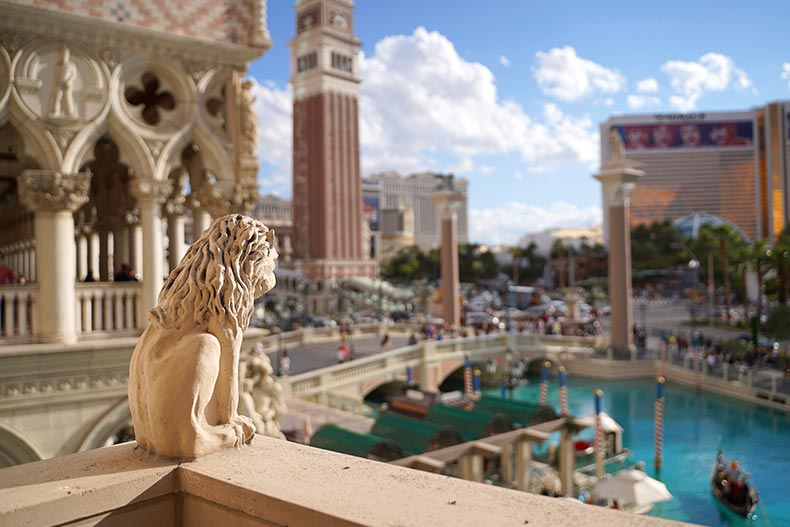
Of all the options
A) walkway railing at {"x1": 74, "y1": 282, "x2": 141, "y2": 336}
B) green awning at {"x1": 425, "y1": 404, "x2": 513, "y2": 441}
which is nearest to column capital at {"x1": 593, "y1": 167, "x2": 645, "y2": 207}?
green awning at {"x1": 425, "y1": 404, "x2": 513, "y2": 441}

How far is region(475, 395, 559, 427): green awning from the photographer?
19.0 m

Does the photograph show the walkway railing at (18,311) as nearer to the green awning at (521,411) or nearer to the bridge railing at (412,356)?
the green awning at (521,411)

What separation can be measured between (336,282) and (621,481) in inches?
2273

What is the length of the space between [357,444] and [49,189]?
8923mm

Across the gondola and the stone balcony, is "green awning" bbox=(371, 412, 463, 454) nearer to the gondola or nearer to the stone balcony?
the gondola

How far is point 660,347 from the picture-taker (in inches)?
1549

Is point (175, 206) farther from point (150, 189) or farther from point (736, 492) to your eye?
point (736, 492)

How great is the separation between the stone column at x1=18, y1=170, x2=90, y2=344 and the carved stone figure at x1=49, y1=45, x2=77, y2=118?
86 cm

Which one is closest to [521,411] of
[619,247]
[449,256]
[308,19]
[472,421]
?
[472,421]

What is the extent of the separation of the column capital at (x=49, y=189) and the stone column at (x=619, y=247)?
1289 inches

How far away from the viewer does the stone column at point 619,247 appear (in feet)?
123

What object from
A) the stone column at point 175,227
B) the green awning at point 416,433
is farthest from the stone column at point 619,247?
the stone column at point 175,227

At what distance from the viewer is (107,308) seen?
1000cm

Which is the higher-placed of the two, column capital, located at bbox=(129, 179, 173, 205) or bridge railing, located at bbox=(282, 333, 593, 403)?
column capital, located at bbox=(129, 179, 173, 205)
